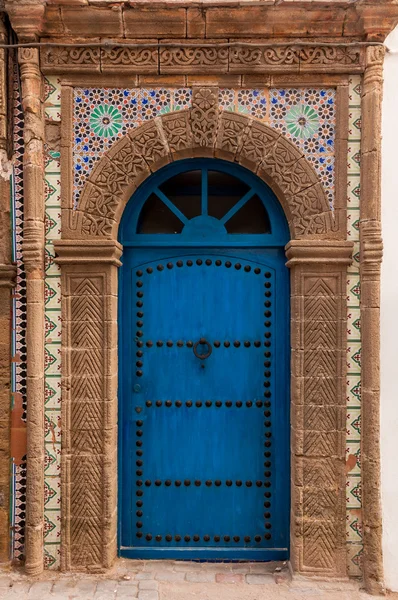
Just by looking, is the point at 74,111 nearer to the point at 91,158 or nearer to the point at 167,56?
the point at 91,158

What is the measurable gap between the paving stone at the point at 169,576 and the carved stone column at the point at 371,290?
1193 mm

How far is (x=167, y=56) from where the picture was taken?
3.56 m

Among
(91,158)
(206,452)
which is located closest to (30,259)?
(91,158)

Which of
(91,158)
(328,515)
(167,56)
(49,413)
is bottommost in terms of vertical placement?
(328,515)

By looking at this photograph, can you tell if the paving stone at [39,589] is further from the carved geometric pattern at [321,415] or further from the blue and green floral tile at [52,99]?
the blue and green floral tile at [52,99]

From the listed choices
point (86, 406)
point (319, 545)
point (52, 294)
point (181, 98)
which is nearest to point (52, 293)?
point (52, 294)

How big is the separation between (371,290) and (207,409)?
4.49 ft

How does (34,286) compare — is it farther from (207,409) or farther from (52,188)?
(207,409)

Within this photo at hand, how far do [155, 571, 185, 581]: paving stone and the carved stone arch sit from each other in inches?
88.4

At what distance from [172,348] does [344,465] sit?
1.38 meters

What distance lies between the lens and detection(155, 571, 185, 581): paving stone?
3.49 m

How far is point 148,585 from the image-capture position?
3.40m

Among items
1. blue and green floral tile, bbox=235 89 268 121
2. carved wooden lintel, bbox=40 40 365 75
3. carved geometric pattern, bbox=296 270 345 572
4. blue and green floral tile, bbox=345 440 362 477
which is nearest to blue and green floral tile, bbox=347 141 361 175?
carved wooden lintel, bbox=40 40 365 75

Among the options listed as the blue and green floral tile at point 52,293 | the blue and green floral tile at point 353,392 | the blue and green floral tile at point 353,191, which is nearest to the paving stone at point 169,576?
the blue and green floral tile at point 353,392
